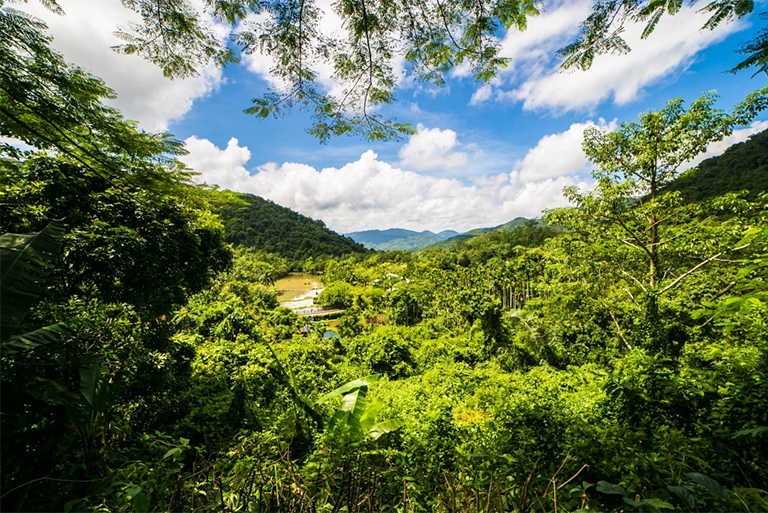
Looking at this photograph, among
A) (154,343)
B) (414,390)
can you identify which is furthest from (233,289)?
(414,390)

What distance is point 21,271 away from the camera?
194 centimetres

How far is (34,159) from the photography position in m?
4.01

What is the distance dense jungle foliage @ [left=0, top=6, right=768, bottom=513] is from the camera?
195 cm

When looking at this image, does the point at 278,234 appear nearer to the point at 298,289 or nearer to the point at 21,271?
the point at 298,289

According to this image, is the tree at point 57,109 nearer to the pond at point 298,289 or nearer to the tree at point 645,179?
the tree at point 645,179

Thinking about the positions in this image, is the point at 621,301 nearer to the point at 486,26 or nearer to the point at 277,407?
the point at 486,26

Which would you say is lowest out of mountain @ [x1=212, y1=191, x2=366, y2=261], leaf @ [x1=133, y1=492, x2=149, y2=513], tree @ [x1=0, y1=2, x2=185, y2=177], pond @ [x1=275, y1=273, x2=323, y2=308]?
pond @ [x1=275, y1=273, x2=323, y2=308]

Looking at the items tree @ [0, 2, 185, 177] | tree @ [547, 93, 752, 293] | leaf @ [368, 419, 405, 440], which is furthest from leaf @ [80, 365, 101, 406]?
tree @ [547, 93, 752, 293]

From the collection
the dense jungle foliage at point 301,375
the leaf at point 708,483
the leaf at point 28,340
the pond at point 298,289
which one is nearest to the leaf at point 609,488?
the dense jungle foliage at point 301,375

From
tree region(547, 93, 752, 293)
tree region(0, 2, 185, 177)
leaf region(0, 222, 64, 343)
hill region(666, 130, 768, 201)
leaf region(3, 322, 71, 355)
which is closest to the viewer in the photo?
leaf region(0, 222, 64, 343)

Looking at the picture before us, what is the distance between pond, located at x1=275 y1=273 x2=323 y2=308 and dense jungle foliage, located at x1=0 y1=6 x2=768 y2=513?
32.3 meters

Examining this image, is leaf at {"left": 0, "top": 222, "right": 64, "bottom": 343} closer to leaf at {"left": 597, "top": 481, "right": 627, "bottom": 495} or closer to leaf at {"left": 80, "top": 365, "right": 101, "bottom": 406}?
leaf at {"left": 80, "top": 365, "right": 101, "bottom": 406}

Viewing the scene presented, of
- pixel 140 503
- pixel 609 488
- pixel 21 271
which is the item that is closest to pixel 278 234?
pixel 21 271

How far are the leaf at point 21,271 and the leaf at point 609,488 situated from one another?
3.42 m
